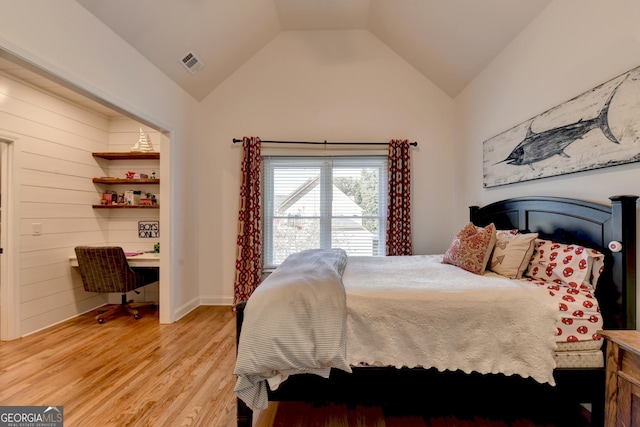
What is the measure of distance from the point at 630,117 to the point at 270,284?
7.11 ft

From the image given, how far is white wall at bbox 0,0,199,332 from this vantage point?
5.53ft

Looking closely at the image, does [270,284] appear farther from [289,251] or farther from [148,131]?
[148,131]

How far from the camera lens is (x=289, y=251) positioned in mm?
3773

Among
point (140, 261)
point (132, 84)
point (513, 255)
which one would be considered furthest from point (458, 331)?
point (140, 261)

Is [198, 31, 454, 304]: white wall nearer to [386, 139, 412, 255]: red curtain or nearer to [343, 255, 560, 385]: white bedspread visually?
[386, 139, 412, 255]: red curtain

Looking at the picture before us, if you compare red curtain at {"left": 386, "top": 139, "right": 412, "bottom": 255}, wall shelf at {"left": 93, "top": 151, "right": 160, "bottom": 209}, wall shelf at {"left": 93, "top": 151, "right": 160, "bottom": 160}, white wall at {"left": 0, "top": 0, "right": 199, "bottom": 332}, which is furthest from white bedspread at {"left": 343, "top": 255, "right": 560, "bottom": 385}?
wall shelf at {"left": 93, "top": 151, "right": 160, "bottom": 160}

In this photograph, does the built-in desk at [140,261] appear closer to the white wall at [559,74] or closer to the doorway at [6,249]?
the doorway at [6,249]

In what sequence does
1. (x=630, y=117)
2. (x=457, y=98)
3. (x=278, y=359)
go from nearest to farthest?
(x=278, y=359) → (x=630, y=117) → (x=457, y=98)

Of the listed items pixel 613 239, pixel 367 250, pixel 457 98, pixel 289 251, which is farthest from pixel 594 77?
pixel 289 251

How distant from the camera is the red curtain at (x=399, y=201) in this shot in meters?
3.56

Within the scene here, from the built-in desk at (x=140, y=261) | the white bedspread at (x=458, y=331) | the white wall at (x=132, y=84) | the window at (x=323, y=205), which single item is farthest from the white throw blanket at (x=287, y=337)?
the built-in desk at (x=140, y=261)

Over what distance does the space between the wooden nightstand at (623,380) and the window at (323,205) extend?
2.52 metres

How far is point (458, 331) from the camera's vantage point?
1.46 meters

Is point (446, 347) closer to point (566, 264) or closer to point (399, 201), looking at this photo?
point (566, 264)
